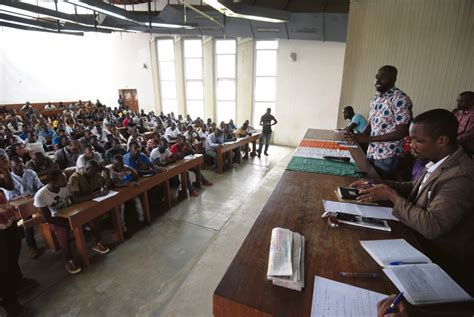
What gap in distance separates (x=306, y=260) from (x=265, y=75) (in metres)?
11.0

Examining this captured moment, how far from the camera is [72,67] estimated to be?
51.2 feet

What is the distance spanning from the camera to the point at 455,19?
12.4ft

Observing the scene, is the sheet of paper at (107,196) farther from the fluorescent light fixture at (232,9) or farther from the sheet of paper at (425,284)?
the sheet of paper at (425,284)

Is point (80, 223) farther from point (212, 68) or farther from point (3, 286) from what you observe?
point (212, 68)

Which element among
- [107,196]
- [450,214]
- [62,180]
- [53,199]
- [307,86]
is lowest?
[107,196]

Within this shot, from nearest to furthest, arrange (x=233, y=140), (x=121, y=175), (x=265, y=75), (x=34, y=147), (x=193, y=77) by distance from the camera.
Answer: (x=121, y=175)
(x=34, y=147)
(x=233, y=140)
(x=265, y=75)
(x=193, y=77)

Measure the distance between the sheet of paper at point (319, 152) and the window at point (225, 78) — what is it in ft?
31.5

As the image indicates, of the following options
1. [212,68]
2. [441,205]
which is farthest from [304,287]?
[212,68]

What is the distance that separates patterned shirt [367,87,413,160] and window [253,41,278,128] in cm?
883

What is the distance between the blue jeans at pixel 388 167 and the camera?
8.43ft

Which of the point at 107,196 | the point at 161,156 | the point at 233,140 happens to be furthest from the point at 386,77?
the point at 233,140

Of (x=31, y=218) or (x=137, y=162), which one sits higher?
(x=137, y=162)

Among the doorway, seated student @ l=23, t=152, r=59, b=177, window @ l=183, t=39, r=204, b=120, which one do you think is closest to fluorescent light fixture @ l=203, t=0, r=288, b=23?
seated student @ l=23, t=152, r=59, b=177

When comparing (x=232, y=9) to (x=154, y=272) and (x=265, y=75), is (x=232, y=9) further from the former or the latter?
(x=265, y=75)
